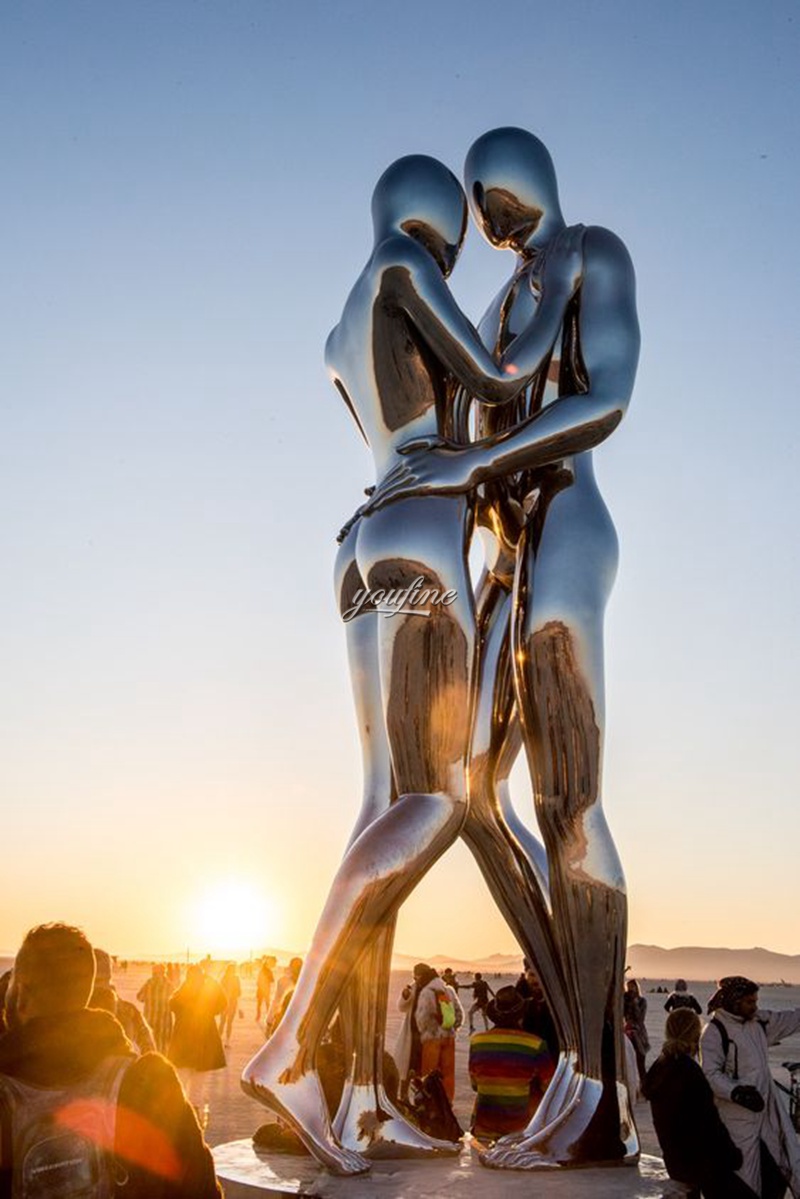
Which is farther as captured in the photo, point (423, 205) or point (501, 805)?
point (501, 805)

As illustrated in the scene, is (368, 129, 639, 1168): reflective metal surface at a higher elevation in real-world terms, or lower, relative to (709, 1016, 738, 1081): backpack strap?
higher

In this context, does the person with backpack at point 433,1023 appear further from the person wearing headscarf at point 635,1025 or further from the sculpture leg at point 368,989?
the sculpture leg at point 368,989

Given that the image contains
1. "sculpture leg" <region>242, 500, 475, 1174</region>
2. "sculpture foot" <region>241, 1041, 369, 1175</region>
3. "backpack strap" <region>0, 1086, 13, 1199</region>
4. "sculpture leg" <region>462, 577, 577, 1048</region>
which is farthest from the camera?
"sculpture leg" <region>462, 577, 577, 1048</region>

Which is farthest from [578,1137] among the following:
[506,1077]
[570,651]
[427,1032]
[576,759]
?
[427,1032]

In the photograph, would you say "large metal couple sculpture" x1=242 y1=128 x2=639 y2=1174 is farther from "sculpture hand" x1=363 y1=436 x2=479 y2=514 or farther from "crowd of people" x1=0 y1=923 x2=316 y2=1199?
"crowd of people" x1=0 y1=923 x2=316 y2=1199

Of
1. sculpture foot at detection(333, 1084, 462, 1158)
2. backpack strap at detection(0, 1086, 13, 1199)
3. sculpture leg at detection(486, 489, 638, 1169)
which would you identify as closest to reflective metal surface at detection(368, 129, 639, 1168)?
sculpture leg at detection(486, 489, 638, 1169)

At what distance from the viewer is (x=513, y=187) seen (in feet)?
19.2

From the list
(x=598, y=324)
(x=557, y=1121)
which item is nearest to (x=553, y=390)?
(x=598, y=324)

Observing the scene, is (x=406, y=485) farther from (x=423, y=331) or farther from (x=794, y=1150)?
(x=794, y=1150)

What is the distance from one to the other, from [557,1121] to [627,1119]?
0.37 metres

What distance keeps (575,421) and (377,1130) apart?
314 cm

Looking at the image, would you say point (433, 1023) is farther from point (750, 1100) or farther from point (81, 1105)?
point (81, 1105)

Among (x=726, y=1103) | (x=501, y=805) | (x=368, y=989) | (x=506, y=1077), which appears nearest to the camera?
(x=368, y=989)

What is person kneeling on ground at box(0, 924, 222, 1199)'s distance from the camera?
2.86 m
